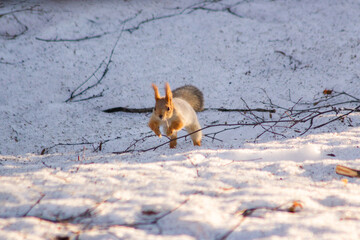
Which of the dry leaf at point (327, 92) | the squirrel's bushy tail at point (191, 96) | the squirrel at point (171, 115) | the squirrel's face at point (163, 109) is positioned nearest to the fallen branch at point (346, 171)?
the squirrel at point (171, 115)

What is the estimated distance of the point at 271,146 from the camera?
2.73 meters

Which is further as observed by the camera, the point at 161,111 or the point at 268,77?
the point at 268,77

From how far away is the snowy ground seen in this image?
155 centimetres

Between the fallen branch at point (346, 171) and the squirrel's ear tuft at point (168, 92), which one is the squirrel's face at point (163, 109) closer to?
the squirrel's ear tuft at point (168, 92)

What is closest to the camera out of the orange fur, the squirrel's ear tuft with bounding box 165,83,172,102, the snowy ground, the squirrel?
the snowy ground

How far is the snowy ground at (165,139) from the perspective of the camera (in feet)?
5.08

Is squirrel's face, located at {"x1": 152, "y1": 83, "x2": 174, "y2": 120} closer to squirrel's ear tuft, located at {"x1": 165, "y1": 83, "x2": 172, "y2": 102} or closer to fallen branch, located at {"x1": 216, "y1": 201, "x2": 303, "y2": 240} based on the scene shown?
squirrel's ear tuft, located at {"x1": 165, "y1": 83, "x2": 172, "y2": 102}

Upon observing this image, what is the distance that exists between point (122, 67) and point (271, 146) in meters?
3.32

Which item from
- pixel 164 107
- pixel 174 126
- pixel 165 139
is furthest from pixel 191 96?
pixel 164 107

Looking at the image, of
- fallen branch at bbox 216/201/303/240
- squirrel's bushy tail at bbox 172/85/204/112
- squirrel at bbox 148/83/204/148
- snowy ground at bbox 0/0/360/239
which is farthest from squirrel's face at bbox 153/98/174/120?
fallen branch at bbox 216/201/303/240

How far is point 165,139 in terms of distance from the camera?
3842 millimetres

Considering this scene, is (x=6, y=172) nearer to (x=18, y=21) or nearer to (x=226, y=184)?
(x=226, y=184)

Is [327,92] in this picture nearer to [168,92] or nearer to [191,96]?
[191,96]

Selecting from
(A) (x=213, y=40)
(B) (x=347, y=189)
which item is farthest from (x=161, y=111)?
(A) (x=213, y=40)
